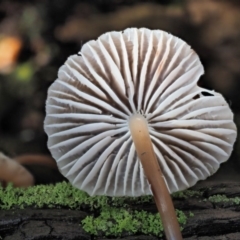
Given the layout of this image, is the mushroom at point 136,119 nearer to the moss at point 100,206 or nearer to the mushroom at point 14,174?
the moss at point 100,206

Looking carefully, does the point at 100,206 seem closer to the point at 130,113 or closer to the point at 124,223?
the point at 124,223

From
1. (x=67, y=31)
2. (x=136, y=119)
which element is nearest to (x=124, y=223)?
(x=136, y=119)

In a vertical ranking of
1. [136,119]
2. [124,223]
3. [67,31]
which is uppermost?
[67,31]

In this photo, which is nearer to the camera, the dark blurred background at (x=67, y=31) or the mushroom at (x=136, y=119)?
the mushroom at (x=136, y=119)

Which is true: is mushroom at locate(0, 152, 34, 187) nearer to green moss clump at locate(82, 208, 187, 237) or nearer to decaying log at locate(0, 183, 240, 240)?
decaying log at locate(0, 183, 240, 240)

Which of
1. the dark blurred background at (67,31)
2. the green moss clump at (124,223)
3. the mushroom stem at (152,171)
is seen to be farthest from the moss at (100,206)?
the dark blurred background at (67,31)

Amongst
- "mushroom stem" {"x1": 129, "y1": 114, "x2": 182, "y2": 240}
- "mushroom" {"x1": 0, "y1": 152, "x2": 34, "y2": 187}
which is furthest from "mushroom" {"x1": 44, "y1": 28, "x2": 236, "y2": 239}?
"mushroom" {"x1": 0, "y1": 152, "x2": 34, "y2": 187}
